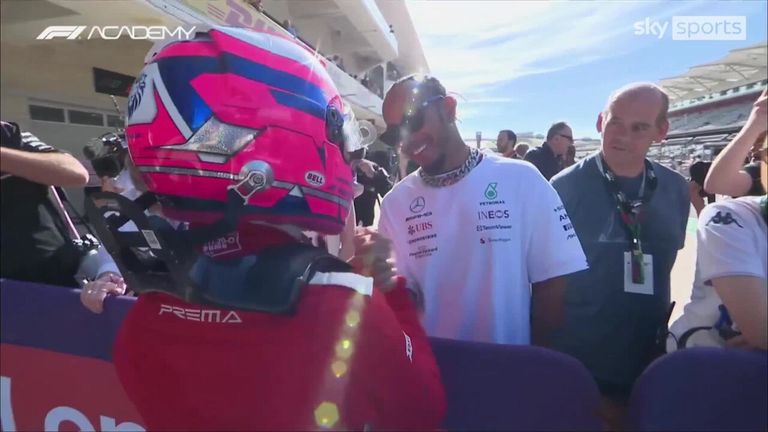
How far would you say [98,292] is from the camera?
4.47 feet

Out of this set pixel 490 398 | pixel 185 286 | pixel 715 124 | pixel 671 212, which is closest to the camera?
pixel 185 286

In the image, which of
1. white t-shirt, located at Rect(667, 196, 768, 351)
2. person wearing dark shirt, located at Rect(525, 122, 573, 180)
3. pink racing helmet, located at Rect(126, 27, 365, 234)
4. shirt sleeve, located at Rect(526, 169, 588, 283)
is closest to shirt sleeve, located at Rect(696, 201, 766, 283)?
white t-shirt, located at Rect(667, 196, 768, 351)

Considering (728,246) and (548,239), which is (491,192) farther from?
(728,246)

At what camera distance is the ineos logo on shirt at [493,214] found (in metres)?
1.28

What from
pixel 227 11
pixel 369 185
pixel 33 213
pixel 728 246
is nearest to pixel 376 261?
pixel 728 246

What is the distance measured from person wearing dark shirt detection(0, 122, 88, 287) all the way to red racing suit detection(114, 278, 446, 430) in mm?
1224

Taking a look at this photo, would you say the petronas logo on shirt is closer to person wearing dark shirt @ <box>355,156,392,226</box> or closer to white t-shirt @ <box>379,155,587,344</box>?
white t-shirt @ <box>379,155,587,344</box>

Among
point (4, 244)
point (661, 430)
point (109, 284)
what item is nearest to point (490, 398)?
point (661, 430)

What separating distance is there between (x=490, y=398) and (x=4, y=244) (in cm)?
179

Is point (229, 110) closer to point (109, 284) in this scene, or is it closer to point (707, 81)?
point (109, 284)

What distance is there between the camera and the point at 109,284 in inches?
55.4

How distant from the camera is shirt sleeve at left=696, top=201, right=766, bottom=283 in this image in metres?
1.03

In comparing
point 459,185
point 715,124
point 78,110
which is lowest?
point 459,185

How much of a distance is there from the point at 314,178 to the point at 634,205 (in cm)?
124
